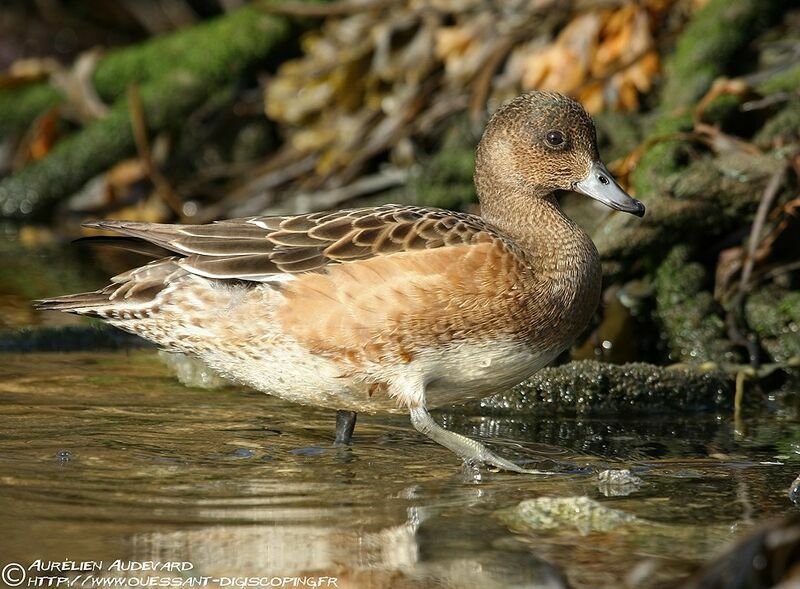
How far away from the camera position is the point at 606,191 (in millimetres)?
4945

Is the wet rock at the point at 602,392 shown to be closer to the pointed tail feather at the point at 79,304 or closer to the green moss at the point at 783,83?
the pointed tail feather at the point at 79,304

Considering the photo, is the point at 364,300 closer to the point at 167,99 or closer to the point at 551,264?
the point at 551,264

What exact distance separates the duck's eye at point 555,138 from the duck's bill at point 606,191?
160 mm

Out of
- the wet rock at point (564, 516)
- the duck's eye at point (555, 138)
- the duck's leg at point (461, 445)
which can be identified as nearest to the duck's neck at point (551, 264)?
the duck's eye at point (555, 138)

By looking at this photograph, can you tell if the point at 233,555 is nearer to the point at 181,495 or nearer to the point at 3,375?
the point at 181,495

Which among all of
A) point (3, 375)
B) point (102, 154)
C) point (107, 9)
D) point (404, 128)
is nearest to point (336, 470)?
point (3, 375)

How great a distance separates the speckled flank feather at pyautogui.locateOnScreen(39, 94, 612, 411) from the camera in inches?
176

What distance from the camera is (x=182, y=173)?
9.72 metres

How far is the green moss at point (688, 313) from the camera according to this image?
602 centimetres

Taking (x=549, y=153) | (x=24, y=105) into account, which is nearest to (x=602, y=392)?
(x=549, y=153)

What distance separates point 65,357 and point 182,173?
3868 millimetres

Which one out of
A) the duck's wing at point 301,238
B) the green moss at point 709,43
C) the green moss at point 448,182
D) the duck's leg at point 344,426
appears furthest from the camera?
the green moss at point 448,182

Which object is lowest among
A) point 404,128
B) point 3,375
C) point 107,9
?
point 3,375

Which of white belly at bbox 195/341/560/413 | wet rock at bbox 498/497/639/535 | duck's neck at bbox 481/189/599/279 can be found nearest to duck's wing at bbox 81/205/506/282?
duck's neck at bbox 481/189/599/279
